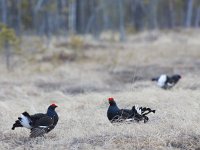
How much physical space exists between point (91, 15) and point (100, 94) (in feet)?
84.7

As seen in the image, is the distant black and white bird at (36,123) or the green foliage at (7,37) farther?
the green foliage at (7,37)

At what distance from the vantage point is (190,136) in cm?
753

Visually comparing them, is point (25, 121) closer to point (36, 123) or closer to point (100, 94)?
point (36, 123)

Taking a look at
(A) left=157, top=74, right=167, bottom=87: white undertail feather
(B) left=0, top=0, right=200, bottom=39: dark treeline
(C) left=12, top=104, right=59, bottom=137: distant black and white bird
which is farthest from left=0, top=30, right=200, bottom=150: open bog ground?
(B) left=0, top=0, right=200, bottom=39: dark treeline

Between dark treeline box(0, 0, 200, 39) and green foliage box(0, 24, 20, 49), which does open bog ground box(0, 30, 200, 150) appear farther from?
dark treeline box(0, 0, 200, 39)

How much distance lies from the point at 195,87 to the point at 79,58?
8748 millimetres

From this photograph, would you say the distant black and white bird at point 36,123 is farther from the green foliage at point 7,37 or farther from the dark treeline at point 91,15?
the dark treeline at point 91,15

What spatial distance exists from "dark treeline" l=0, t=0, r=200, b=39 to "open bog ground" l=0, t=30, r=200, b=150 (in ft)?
15.2

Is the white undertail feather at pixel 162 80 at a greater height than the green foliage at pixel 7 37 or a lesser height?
lesser

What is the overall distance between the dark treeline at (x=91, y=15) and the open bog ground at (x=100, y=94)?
183 inches

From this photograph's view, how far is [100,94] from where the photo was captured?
500 inches

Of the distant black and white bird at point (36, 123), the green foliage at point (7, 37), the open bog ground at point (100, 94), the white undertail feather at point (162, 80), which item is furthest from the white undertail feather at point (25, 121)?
the green foliage at point (7, 37)

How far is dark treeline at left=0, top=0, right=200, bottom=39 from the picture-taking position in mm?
31031

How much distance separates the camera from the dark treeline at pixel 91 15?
31031mm
